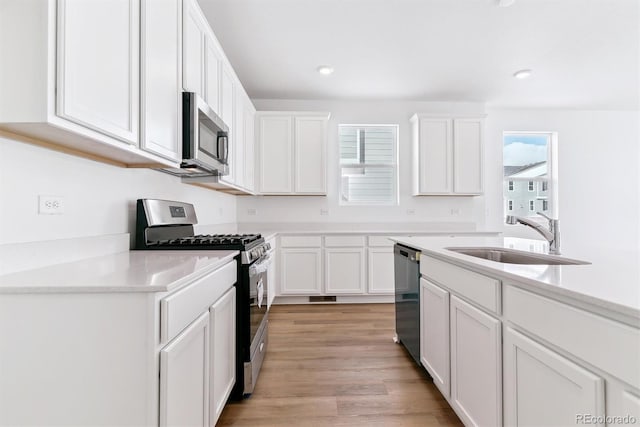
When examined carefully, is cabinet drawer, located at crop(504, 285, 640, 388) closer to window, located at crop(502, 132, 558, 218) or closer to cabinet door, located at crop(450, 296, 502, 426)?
cabinet door, located at crop(450, 296, 502, 426)

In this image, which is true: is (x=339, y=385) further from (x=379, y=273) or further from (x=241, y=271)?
(x=379, y=273)

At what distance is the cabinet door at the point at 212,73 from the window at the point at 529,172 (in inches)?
173

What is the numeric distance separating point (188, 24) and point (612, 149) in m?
6.08

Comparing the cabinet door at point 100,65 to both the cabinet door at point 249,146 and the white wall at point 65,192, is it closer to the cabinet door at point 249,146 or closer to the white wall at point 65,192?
the white wall at point 65,192

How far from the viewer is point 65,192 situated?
4.65 ft

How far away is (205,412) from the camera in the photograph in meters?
1.40

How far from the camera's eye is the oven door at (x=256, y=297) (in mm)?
1913

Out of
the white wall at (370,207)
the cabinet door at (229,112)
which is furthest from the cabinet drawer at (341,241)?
the cabinet door at (229,112)

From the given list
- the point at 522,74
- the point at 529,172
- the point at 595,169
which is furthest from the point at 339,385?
the point at 595,169

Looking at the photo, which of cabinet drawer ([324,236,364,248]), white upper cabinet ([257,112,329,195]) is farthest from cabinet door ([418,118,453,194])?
white upper cabinet ([257,112,329,195])

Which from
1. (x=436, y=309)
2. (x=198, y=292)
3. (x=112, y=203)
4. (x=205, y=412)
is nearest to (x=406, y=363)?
(x=436, y=309)

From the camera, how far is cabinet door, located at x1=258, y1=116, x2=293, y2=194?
411 centimetres

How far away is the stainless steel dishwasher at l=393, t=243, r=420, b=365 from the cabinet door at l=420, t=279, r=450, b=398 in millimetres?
100

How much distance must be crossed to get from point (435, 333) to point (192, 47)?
2.27 meters
